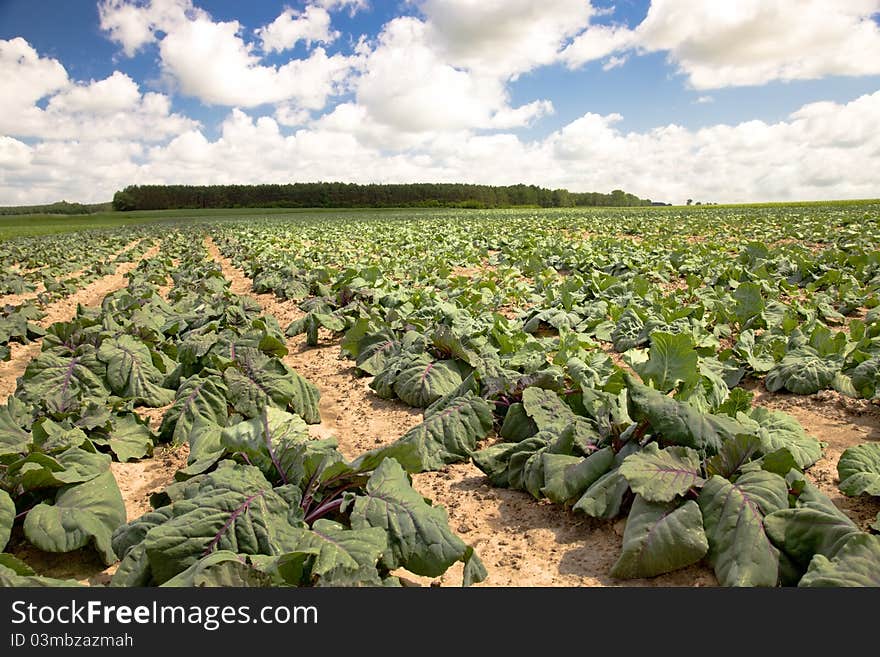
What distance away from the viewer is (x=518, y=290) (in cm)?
984

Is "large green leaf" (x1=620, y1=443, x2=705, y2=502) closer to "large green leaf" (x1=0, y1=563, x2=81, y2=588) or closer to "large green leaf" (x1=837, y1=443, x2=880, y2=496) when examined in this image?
"large green leaf" (x1=837, y1=443, x2=880, y2=496)

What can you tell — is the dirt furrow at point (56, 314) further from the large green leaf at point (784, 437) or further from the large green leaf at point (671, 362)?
the large green leaf at point (784, 437)

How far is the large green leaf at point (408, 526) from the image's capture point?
250cm

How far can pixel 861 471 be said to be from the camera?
3.17m

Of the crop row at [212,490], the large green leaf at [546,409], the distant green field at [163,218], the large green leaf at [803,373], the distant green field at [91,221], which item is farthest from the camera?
the distant green field at [163,218]

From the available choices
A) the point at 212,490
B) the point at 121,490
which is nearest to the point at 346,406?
the point at 121,490

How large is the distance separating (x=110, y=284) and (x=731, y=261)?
49.6ft

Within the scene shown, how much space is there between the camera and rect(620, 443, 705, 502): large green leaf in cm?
273

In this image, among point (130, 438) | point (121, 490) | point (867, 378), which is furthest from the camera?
point (867, 378)

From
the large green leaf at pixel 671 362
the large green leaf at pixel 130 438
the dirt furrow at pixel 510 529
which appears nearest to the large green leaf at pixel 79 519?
the large green leaf at pixel 130 438

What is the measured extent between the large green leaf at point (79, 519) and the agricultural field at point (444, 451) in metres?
0.01

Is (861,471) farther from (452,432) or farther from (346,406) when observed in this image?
(346,406)

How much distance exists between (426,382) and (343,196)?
115 metres

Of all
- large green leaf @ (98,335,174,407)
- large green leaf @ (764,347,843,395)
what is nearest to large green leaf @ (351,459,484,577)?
large green leaf @ (98,335,174,407)
